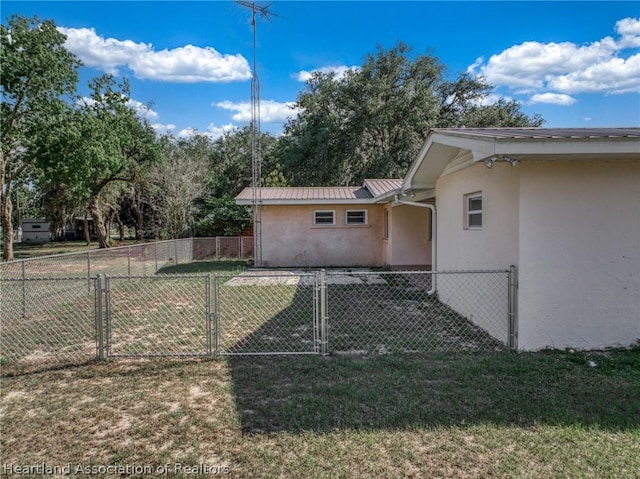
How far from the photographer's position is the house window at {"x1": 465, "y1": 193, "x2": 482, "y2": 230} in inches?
271

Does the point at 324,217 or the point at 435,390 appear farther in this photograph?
the point at 324,217

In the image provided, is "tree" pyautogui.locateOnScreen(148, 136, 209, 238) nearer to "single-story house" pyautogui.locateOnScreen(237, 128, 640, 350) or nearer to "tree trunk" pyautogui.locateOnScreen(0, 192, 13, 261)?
"tree trunk" pyautogui.locateOnScreen(0, 192, 13, 261)

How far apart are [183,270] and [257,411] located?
11386mm

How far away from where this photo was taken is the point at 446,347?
18.5 ft

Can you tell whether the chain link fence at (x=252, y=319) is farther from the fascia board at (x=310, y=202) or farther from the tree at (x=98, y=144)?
the tree at (x=98, y=144)

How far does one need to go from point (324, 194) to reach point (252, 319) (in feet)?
31.3

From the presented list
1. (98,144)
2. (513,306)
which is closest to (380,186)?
(513,306)

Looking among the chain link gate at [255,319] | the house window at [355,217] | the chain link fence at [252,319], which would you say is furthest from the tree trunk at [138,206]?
the chain link gate at [255,319]

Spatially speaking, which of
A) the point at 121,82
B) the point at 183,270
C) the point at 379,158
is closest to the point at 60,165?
the point at 121,82

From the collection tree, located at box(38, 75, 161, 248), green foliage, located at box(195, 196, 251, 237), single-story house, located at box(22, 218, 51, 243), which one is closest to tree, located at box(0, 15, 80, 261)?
tree, located at box(38, 75, 161, 248)

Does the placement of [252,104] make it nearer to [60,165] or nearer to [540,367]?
[60,165]

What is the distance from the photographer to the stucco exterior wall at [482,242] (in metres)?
5.64

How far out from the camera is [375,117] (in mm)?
24500

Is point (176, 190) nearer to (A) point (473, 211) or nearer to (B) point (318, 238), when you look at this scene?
(B) point (318, 238)
